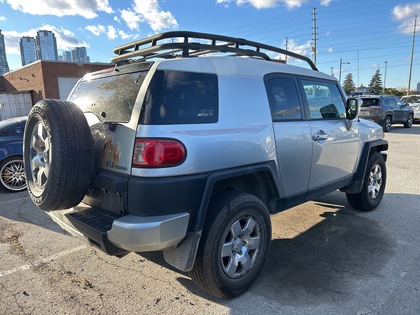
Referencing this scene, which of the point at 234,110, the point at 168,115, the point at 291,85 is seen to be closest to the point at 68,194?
the point at 168,115

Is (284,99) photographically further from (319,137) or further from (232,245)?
(232,245)

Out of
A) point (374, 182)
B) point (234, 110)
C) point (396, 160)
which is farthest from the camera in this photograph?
point (396, 160)

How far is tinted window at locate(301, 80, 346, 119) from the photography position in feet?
12.2

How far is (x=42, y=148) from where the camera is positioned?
2.86m

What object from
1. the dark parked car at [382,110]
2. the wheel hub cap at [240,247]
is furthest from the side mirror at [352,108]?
the dark parked car at [382,110]

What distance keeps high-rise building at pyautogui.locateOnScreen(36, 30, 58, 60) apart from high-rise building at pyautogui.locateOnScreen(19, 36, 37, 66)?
15.9 ft

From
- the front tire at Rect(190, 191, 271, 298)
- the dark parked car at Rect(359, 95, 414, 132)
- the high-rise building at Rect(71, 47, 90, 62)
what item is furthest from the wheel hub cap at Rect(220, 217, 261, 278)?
the high-rise building at Rect(71, 47, 90, 62)

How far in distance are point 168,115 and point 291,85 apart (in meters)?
1.68

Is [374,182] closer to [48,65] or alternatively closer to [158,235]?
[158,235]

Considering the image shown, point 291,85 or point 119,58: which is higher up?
point 119,58

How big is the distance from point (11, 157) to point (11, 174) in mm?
335

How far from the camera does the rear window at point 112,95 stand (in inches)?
101

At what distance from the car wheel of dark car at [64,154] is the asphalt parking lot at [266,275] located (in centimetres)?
90

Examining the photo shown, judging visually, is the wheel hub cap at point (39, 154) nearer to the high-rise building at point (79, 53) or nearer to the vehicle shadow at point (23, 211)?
the vehicle shadow at point (23, 211)
